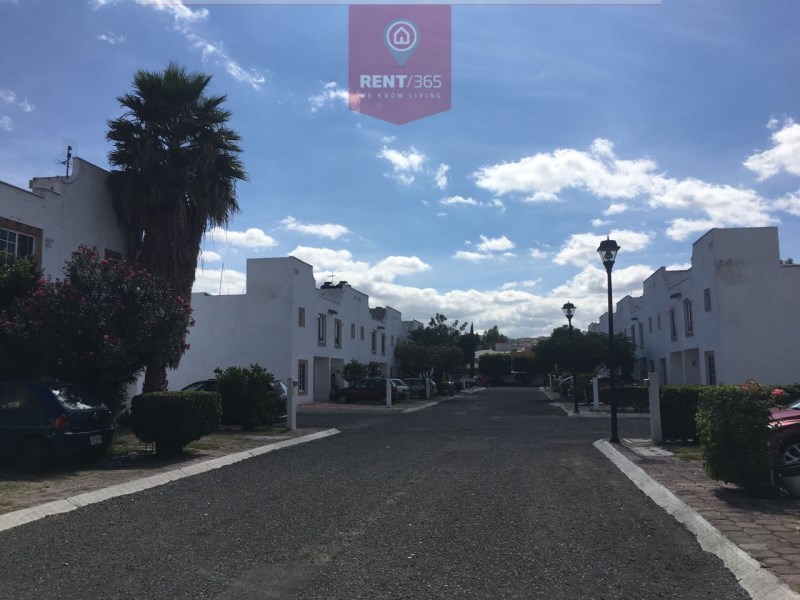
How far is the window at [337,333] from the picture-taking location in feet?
136

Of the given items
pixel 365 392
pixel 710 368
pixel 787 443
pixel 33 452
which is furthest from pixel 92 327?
pixel 365 392

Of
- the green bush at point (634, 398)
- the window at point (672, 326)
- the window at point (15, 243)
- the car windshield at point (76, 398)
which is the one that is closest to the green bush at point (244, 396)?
the window at point (15, 243)

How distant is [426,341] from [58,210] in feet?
178

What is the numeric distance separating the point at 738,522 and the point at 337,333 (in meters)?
36.2

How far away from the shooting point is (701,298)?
95.2 ft

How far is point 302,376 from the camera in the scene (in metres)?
35.6

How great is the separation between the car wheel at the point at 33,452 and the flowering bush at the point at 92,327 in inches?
77.4

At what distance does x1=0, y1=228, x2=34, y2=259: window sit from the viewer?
15.4 meters

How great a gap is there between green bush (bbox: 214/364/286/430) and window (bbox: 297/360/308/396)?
1512 centimetres

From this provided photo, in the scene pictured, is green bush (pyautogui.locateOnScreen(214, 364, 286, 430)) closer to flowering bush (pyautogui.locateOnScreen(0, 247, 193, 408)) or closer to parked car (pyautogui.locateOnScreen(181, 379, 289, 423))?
parked car (pyautogui.locateOnScreen(181, 379, 289, 423))

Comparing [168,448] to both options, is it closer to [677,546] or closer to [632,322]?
[677,546]

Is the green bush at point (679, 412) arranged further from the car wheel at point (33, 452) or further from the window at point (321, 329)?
the window at point (321, 329)

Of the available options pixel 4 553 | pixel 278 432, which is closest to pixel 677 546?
pixel 4 553

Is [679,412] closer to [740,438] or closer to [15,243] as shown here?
[740,438]
